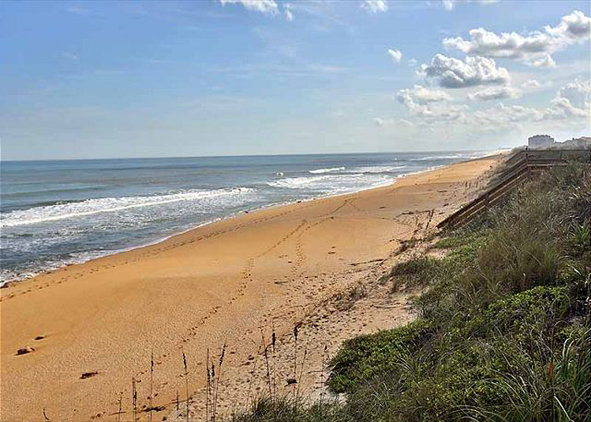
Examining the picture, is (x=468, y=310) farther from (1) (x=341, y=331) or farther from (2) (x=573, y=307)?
(1) (x=341, y=331)

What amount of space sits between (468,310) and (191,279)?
271 inches

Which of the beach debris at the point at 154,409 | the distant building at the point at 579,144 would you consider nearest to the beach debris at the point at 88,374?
the beach debris at the point at 154,409

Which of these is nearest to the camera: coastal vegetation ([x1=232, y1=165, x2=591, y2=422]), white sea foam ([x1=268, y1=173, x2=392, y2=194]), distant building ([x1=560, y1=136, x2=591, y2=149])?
coastal vegetation ([x1=232, y1=165, x2=591, y2=422])

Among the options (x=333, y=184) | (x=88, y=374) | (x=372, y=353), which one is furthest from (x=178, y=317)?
(x=333, y=184)

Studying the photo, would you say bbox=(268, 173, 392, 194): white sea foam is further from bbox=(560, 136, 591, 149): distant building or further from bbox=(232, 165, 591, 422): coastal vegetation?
bbox=(232, 165, 591, 422): coastal vegetation

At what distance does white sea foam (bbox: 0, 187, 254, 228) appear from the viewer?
2372cm

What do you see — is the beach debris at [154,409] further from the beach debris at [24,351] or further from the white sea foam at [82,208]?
the white sea foam at [82,208]

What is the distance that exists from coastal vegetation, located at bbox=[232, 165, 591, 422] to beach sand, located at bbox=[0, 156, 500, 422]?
2.34 feet

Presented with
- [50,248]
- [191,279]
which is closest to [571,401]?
[191,279]

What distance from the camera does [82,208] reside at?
28.3 metres

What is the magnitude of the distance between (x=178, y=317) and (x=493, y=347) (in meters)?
5.62

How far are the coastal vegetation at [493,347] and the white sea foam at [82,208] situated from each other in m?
20.9

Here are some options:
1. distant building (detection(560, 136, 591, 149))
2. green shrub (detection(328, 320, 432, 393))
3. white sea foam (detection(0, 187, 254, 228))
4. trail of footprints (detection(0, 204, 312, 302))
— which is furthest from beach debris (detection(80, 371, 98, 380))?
distant building (detection(560, 136, 591, 149))

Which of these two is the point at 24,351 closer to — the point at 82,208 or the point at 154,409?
the point at 154,409
